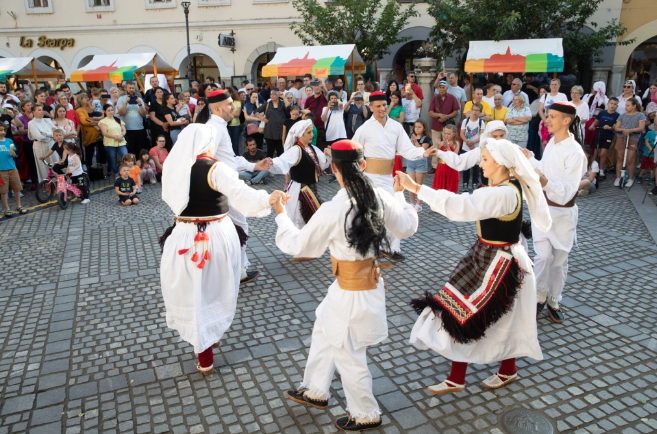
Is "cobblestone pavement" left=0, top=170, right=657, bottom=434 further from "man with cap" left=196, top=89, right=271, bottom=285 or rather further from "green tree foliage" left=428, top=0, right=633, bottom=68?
"green tree foliage" left=428, top=0, right=633, bottom=68

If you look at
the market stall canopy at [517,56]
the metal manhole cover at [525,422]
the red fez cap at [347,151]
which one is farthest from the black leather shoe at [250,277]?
the market stall canopy at [517,56]

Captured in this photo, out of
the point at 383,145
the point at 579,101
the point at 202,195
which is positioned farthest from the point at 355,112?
the point at 202,195

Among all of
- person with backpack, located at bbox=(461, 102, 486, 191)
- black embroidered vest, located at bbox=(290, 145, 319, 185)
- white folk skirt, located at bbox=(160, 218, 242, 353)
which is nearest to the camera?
white folk skirt, located at bbox=(160, 218, 242, 353)

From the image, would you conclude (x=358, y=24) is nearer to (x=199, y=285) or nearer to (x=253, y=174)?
(x=253, y=174)

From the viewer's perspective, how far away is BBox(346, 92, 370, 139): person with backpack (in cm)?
1100

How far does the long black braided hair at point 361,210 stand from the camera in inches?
118

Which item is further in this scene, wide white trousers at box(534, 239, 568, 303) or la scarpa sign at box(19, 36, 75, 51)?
la scarpa sign at box(19, 36, 75, 51)

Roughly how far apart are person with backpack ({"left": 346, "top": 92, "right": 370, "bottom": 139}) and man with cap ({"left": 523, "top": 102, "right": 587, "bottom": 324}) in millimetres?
6448

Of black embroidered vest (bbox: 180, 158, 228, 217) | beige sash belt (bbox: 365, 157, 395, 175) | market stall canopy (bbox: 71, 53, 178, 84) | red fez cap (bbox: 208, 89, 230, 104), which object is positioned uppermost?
market stall canopy (bbox: 71, 53, 178, 84)

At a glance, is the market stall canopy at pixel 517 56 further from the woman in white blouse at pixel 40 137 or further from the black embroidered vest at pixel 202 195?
the black embroidered vest at pixel 202 195

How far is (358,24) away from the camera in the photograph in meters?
16.5

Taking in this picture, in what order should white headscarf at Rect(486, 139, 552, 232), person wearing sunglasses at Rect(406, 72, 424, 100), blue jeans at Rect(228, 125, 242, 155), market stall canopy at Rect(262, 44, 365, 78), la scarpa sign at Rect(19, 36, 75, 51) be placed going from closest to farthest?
1. white headscarf at Rect(486, 139, 552, 232)
2. person wearing sunglasses at Rect(406, 72, 424, 100)
3. blue jeans at Rect(228, 125, 242, 155)
4. market stall canopy at Rect(262, 44, 365, 78)
5. la scarpa sign at Rect(19, 36, 75, 51)

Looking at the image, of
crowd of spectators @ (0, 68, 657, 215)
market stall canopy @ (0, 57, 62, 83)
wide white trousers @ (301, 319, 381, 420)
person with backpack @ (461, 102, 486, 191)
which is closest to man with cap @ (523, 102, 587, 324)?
wide white trousers @ (301, 319, 381, 420)

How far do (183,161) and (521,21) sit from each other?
12.9 m
